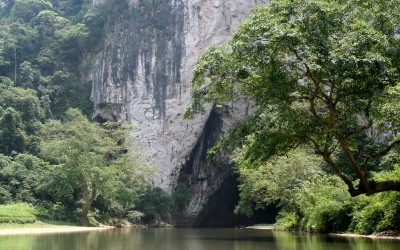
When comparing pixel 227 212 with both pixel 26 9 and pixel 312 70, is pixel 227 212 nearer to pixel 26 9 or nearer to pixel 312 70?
pixel 26 9

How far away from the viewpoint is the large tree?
10.3 metres

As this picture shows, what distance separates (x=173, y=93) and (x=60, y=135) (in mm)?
9516

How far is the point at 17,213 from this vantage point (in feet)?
87.3

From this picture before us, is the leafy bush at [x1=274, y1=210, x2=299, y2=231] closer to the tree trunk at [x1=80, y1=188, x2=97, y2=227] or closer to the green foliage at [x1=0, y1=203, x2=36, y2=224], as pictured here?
the tree trunk at [x1=80, y1=188, x2=97, y2=227]

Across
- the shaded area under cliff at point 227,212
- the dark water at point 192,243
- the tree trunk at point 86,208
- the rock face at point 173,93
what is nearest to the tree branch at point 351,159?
the dark water at point 192,243

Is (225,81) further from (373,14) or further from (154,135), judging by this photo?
(154,135)

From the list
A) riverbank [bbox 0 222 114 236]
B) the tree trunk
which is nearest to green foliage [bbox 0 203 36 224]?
riverbank [bbox 0 222 114 236]

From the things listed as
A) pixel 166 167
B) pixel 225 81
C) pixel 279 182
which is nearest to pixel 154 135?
pixel 166 167

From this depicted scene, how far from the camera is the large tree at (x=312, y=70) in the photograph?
1030cm

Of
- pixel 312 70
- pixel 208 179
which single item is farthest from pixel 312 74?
pixel 208 179

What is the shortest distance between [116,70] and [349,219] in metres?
27.3

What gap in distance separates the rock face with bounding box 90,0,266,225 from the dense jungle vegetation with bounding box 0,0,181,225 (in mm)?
2108

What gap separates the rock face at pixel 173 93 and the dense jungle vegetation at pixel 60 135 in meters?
2.11

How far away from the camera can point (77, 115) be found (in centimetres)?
3825
